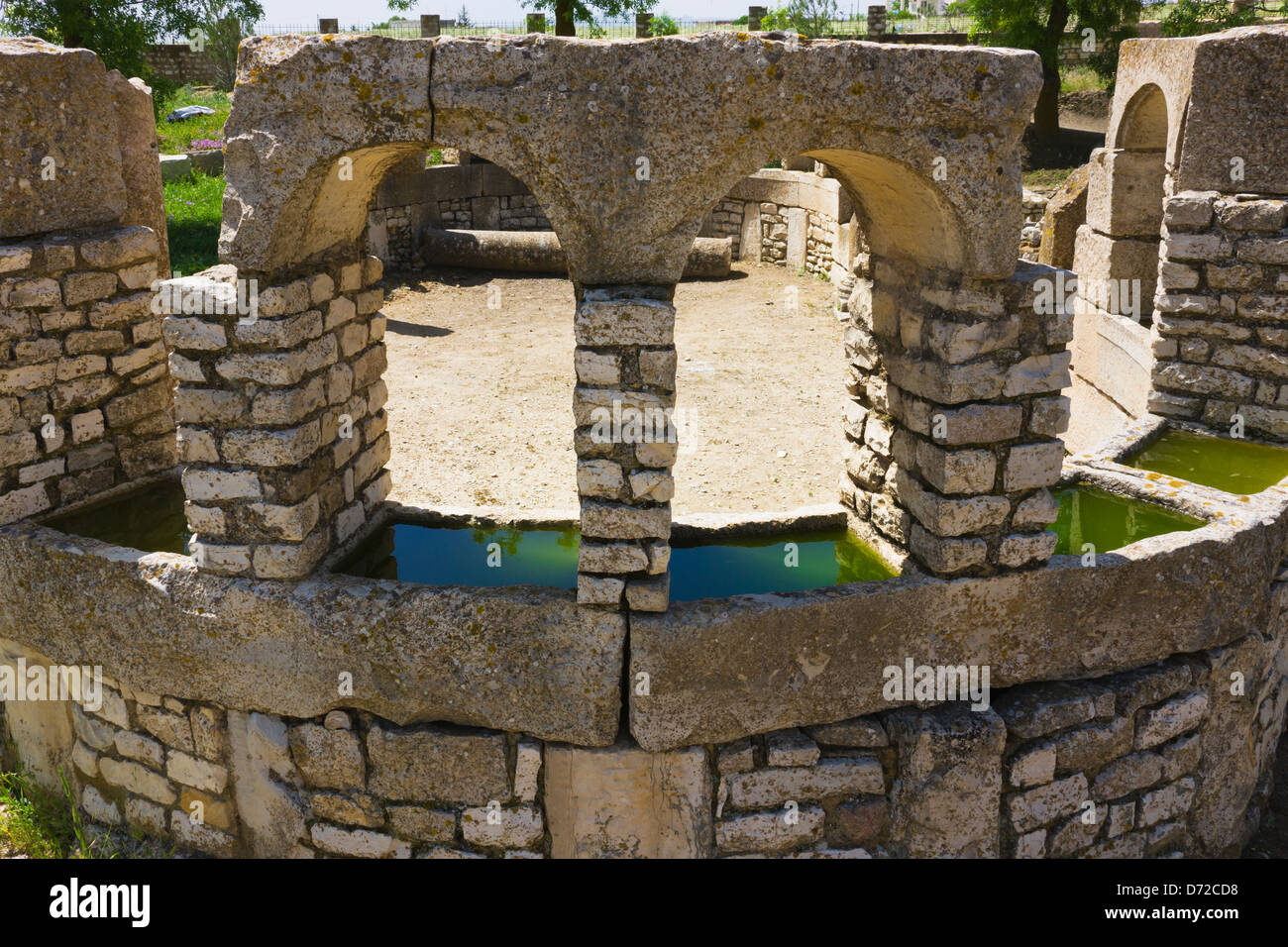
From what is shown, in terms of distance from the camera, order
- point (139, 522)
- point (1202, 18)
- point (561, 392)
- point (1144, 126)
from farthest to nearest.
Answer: point (1202, 18)
point (561, 392)
point (1144, 126)
point (139, 522)

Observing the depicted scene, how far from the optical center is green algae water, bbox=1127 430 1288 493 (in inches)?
250

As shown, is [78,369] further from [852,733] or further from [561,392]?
[561,392]

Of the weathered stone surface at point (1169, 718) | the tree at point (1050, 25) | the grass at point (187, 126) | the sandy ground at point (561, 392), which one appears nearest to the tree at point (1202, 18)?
the tree at point (1050, 25)

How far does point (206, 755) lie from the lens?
4797 mm

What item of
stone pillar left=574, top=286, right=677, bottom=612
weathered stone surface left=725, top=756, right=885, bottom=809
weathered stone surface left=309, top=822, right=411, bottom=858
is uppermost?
stone pillar left=574, top=286, right=677, bottom=612

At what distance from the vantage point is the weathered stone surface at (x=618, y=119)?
12.7ft

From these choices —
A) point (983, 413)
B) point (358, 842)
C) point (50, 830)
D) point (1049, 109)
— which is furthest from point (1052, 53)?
point (50, 830)

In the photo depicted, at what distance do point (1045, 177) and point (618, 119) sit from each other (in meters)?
15.1

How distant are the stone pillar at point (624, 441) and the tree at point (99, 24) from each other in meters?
12.7

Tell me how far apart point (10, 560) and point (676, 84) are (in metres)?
3.65


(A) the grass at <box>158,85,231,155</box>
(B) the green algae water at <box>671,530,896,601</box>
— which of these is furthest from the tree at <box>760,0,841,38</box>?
(B) the green algae water at <box>671,530,896,601</box>

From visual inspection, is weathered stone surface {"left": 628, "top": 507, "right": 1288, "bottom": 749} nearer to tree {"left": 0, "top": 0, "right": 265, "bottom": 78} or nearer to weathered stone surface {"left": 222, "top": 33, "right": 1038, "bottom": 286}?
weathered stone surface {"left": 222, "top": 33, "right": 1038, "bottom": 286}

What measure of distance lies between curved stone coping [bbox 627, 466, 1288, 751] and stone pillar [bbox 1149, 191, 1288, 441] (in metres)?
2.10

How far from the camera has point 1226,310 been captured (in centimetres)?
691
